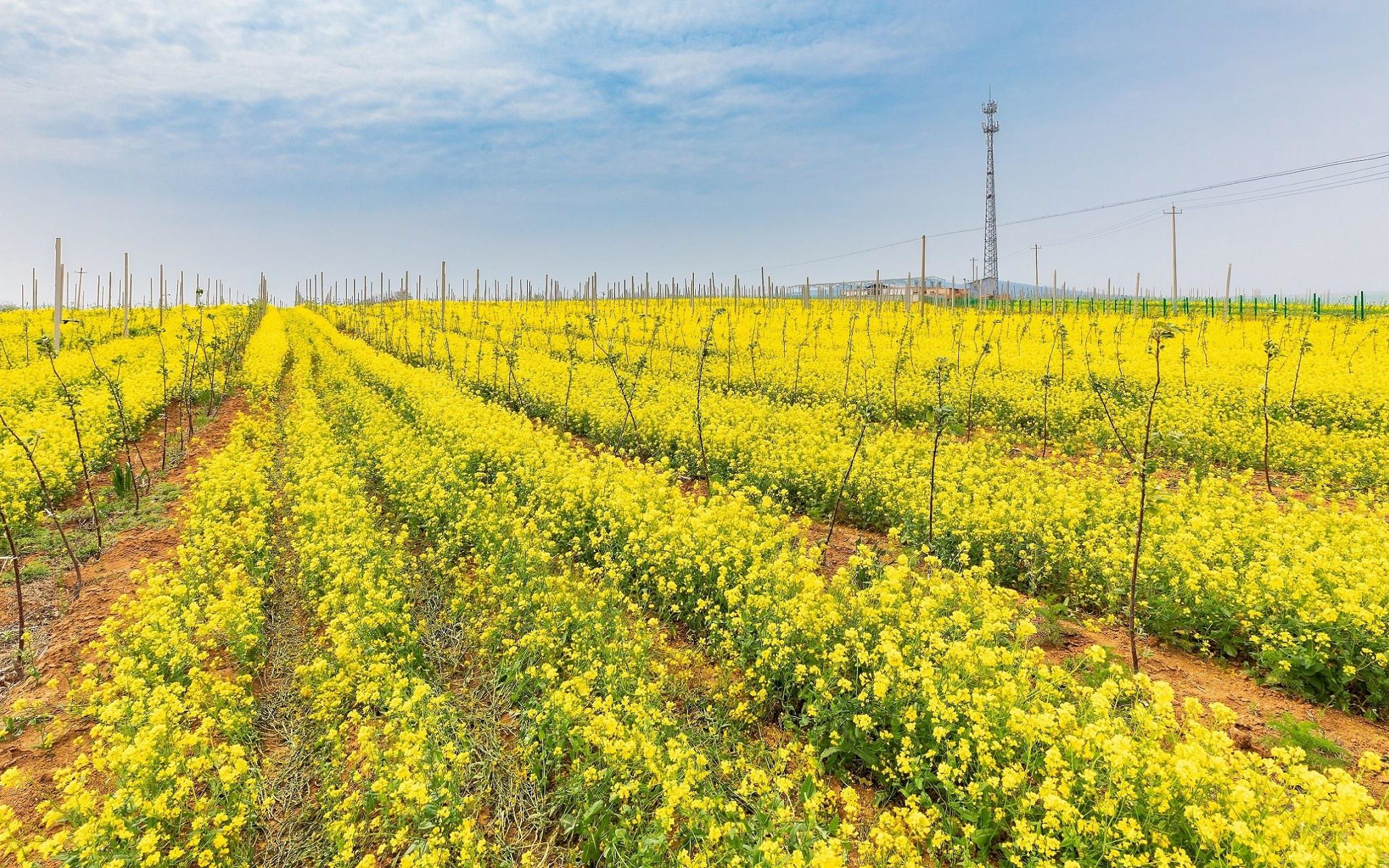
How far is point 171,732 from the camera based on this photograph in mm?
3617

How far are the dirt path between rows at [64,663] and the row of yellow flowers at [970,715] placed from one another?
3019 millimetres

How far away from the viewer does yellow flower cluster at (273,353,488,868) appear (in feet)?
10.6

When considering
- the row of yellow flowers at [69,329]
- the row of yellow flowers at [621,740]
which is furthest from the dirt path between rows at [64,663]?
the row of yellow flowers at [69,329]

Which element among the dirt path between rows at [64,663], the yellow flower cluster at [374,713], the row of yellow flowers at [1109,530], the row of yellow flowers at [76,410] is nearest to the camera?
the yellow flower cluster at [374,713]

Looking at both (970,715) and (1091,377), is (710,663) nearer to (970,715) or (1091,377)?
(970,715)

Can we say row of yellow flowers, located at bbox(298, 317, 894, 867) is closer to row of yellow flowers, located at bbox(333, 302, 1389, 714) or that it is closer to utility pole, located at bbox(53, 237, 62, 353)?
row of yellow flowers, located at bbox(333, 302, 1389, 714)

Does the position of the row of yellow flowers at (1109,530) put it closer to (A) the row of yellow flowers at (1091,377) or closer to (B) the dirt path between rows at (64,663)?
(A) the row of yellow flowers at (1091,377)

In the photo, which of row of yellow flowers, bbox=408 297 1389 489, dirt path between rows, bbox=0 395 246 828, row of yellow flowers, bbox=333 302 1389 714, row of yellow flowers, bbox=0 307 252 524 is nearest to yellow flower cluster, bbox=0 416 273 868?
dirt path between rows, bbox=0 395 246 828

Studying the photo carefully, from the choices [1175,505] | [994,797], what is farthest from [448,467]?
[1175,505]

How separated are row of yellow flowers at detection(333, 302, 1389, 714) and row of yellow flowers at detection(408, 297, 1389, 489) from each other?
1.09 meters

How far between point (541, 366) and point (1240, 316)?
35872 mm

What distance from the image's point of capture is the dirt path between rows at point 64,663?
3842 millimetres

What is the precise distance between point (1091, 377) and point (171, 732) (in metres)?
10.4

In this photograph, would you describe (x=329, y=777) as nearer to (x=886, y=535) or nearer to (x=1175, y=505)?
A: (x=886, y=535)
